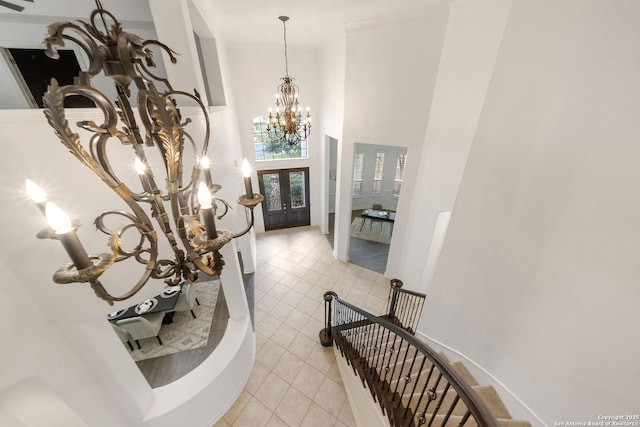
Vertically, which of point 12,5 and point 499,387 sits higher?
point 12,5

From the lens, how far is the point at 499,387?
2.52 metres

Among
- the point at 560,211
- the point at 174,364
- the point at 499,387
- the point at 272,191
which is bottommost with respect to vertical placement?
the point at 174,364

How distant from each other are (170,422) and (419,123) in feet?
18.1

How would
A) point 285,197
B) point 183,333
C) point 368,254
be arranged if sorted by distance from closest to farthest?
point 183,333
point 368,254
point 285,197

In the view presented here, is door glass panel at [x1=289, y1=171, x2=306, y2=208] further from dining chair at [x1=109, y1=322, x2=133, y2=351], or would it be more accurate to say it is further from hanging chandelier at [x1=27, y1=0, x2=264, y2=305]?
hanging chandelier at [x1=27, y1=0, x2=264, y2=305]

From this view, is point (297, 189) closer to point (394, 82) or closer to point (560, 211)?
point (394, 82)

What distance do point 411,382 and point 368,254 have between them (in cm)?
403

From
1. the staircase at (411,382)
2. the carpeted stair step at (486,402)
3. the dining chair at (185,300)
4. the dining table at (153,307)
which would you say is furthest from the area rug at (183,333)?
the carpeted stair step at (486,402)

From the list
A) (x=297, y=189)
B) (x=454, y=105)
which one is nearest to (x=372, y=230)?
(x=297, y=189)

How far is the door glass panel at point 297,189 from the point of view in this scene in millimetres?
7301

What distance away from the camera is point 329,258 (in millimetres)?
6434

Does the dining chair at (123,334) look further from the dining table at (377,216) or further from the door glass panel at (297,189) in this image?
the dining table at (377,216)

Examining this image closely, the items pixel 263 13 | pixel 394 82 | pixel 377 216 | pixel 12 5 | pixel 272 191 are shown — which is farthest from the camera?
pixel 377 216

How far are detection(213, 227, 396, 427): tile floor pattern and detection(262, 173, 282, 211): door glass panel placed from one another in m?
1.08
